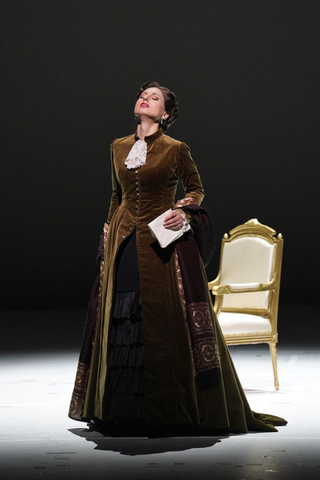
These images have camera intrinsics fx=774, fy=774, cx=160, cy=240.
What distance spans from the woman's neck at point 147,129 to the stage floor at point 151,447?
1.06 meters

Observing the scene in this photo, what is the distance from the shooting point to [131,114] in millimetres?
7836

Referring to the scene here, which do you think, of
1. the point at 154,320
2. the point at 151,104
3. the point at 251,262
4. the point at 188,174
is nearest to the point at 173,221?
the point at 188,174

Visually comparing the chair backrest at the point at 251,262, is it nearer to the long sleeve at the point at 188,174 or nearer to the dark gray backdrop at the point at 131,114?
the long sleeve at the point at 188,174

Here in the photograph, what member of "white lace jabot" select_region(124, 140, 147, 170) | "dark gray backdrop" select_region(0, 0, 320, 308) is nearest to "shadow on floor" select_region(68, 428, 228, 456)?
"white lace jabot" select_region(124, 140, 147, 170)

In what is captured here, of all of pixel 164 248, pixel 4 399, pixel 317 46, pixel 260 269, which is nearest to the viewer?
pixel 164 248

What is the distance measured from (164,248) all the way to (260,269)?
1.49 metres

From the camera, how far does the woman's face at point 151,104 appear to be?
272 centimetres

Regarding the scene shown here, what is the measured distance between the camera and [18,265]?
7.98 meters

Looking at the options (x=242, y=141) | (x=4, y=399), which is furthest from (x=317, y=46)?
(x=4, y=399)

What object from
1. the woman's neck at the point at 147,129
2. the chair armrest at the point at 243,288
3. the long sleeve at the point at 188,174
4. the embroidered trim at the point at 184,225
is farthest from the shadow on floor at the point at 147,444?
the chair armrest at the point at 243,288

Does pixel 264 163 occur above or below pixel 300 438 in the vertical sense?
above

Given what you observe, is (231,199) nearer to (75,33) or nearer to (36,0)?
(75,33)

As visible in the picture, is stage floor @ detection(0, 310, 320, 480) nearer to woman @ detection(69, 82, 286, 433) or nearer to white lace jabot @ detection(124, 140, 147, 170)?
woman @ detection(69, 82, 286, 433)

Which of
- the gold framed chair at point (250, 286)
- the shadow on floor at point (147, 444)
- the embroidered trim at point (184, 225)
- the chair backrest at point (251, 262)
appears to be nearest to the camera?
the shadow on floor at point (147, 444)
